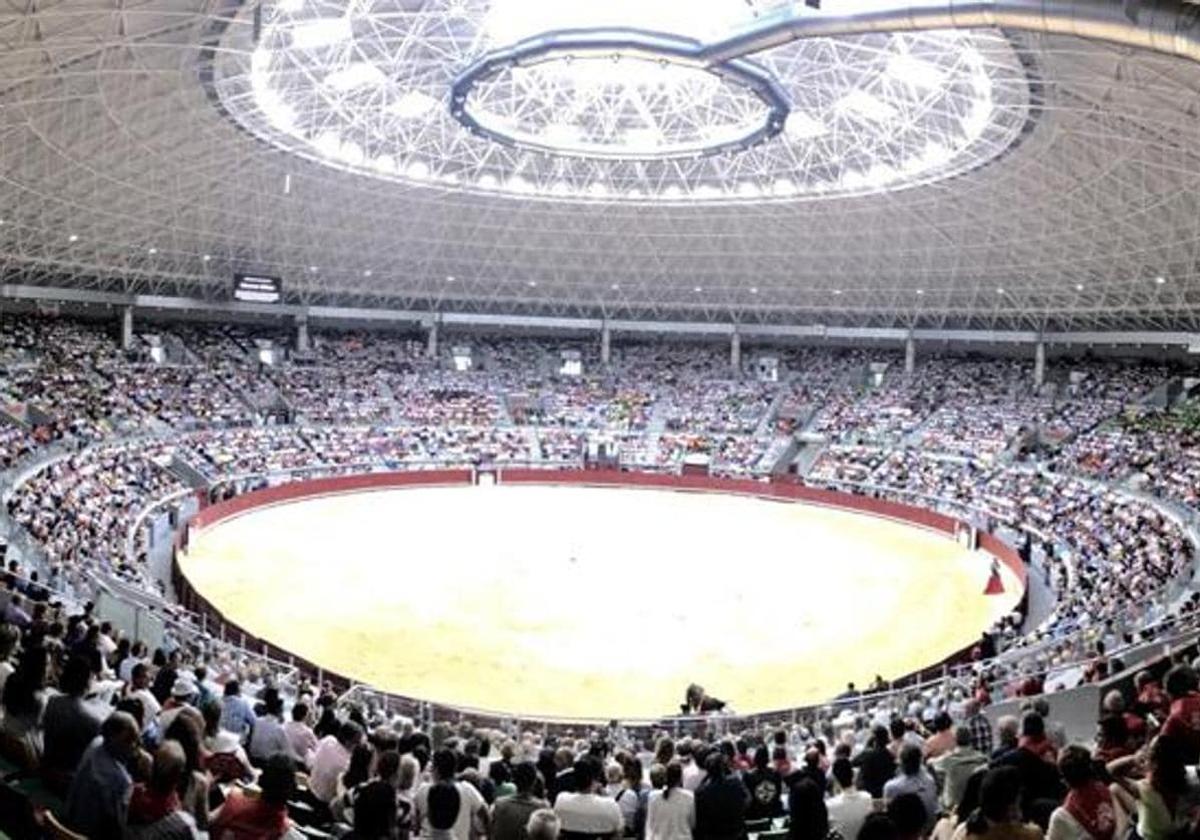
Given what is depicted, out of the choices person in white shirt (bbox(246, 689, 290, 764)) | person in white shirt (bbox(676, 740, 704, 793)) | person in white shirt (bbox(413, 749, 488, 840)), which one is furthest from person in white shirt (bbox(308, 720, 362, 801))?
person in white shirt (bbox(676, 740, 704, 793))

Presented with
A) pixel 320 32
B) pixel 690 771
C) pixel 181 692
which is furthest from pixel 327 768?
pixel 320 32

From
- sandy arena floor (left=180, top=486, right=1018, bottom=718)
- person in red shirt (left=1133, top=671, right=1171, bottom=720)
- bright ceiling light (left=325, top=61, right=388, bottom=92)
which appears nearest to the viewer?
person in red shirt (left=1133, top=671, right=1171, bottom=720)

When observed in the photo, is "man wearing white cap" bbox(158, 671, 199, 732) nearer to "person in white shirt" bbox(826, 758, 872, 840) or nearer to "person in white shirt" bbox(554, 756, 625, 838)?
"person in white shirt" bbox(554, 756, 625, 838)

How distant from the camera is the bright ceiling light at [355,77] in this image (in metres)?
45.8

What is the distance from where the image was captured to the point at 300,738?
1438 cm

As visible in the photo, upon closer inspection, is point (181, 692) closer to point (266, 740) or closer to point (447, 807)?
point (266, 740)

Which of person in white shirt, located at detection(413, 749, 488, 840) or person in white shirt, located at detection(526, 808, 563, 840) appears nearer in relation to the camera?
person in white shirt, located at detection(526, 808, 563, 840)

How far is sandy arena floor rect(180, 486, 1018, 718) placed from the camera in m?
30.9

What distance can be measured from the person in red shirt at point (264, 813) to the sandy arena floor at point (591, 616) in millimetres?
21278

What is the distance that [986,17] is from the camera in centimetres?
2438

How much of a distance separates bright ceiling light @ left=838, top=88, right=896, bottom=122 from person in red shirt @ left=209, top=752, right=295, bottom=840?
44.5 metres

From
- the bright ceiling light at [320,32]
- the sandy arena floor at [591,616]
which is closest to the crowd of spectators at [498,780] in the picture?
the sandy arena floor at [591,616]

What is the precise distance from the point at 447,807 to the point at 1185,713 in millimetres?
7219

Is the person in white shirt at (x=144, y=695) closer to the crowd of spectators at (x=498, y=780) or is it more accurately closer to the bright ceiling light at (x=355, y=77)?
the crowd of spectators at (x=498, y=780)
